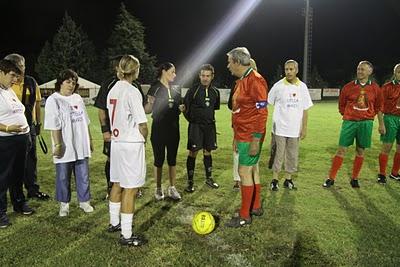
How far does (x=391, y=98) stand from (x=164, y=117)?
14.9ft

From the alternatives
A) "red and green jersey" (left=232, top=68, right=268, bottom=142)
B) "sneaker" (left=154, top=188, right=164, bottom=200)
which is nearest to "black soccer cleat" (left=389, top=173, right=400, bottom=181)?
"red and green jersey" (left=232, top=68, right=268, bottom=142)

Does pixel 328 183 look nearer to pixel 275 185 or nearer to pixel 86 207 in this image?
pixel 275 185

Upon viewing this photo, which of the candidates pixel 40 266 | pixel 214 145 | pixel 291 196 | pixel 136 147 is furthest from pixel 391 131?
pixel 40 266

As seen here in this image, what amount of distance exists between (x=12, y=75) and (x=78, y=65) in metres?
60.5

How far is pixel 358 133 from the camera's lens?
6961 millimetres

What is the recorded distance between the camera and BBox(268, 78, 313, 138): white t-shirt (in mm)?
6832

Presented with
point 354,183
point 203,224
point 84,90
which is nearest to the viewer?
point 203,224

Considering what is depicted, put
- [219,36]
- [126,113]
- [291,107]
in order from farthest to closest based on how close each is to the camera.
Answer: [219,36]
[291,107]
[126,113]

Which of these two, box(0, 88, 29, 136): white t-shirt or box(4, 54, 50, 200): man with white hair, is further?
box(4, 54, 50, 200): man with white hair

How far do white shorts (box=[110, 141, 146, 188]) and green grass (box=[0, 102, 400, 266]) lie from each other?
0.80 metres

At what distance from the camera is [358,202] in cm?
618

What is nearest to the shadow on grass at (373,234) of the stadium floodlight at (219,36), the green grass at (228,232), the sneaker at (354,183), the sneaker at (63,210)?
the green grass at (228,232)

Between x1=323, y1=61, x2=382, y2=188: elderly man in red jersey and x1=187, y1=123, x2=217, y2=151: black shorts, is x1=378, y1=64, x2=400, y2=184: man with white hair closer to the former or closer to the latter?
x1=323, y1=61, x2=382, y2=188: elderly man in red jersey

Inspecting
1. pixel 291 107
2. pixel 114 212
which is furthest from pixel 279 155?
pixel 114 212
